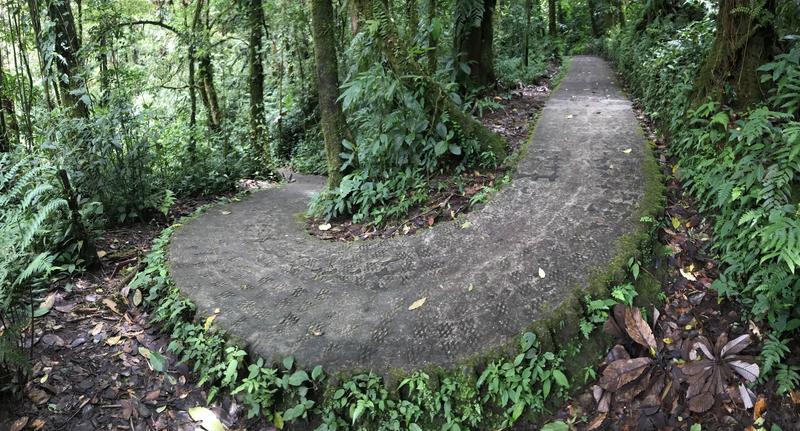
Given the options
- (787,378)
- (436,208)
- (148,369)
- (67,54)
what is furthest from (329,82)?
(787,378)

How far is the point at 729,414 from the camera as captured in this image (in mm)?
3281

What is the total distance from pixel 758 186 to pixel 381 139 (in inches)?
157

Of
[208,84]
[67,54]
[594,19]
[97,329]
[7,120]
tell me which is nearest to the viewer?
[97,329]

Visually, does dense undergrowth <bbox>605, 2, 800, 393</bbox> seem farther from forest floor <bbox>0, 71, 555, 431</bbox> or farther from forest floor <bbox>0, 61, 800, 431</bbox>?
forest floor <bbox>0, 71, 555, 431</bbox>

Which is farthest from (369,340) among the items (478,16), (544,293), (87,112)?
(478,16)

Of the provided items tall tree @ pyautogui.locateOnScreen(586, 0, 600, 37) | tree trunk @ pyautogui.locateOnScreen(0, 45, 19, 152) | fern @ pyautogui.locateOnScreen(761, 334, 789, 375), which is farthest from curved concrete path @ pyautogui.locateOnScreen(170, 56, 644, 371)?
tall tree @ pyautogui.locateOnScreen(586, 0, 600, 37)

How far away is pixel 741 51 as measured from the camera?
530 centimetres

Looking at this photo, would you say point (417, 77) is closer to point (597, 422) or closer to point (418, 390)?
point (418, 390)

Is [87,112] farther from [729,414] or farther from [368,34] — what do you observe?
[729,414]

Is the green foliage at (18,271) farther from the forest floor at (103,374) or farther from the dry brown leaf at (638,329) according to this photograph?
the dry brown leaf at (638,329)

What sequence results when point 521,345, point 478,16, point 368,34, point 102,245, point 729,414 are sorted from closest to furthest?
1. point 729,414
2. point 521,345
3. point 102,245
4. point 368,34
5. point 478,16

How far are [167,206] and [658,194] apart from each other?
20.5 feet

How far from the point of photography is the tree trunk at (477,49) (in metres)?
9.73

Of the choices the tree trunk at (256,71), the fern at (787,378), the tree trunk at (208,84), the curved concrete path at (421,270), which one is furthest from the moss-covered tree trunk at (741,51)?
the tree trunk at (208,84)
